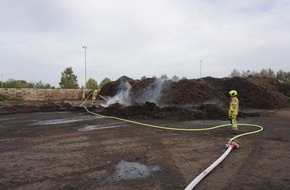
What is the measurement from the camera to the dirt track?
22.9 ft

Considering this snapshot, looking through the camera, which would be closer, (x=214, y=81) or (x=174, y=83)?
(x=174, y=83)

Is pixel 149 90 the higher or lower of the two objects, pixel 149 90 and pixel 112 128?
the higher

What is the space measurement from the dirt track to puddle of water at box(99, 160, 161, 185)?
2cm

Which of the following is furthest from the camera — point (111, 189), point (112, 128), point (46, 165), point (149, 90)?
point (149, 90)

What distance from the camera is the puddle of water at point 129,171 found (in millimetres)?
7254

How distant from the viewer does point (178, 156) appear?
926cm

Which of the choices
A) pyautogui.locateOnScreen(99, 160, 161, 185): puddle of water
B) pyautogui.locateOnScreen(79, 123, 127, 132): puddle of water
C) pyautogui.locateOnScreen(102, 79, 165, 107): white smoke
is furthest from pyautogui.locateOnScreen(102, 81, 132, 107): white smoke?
pyautogui.locateOnScreen(99, 160, 161, 185): puddle of water

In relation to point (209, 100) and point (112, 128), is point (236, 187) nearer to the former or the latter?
point (112, 128)

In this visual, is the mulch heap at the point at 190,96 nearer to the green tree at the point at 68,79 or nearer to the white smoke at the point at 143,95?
the white smoke at the point at 143,95

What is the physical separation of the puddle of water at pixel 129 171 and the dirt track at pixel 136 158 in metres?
0.02

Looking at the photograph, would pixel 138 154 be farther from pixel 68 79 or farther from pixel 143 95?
pixel 68 79

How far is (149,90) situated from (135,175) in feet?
66.7

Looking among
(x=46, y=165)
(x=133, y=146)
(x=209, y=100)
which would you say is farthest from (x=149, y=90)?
(x=46, y=165)

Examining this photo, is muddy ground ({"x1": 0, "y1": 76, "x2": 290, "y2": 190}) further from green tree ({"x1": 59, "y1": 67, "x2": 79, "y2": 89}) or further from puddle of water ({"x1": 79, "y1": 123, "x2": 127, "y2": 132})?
green tree ({"x1": 59, "y1": 67, "x2": 79, "y2": 89})
